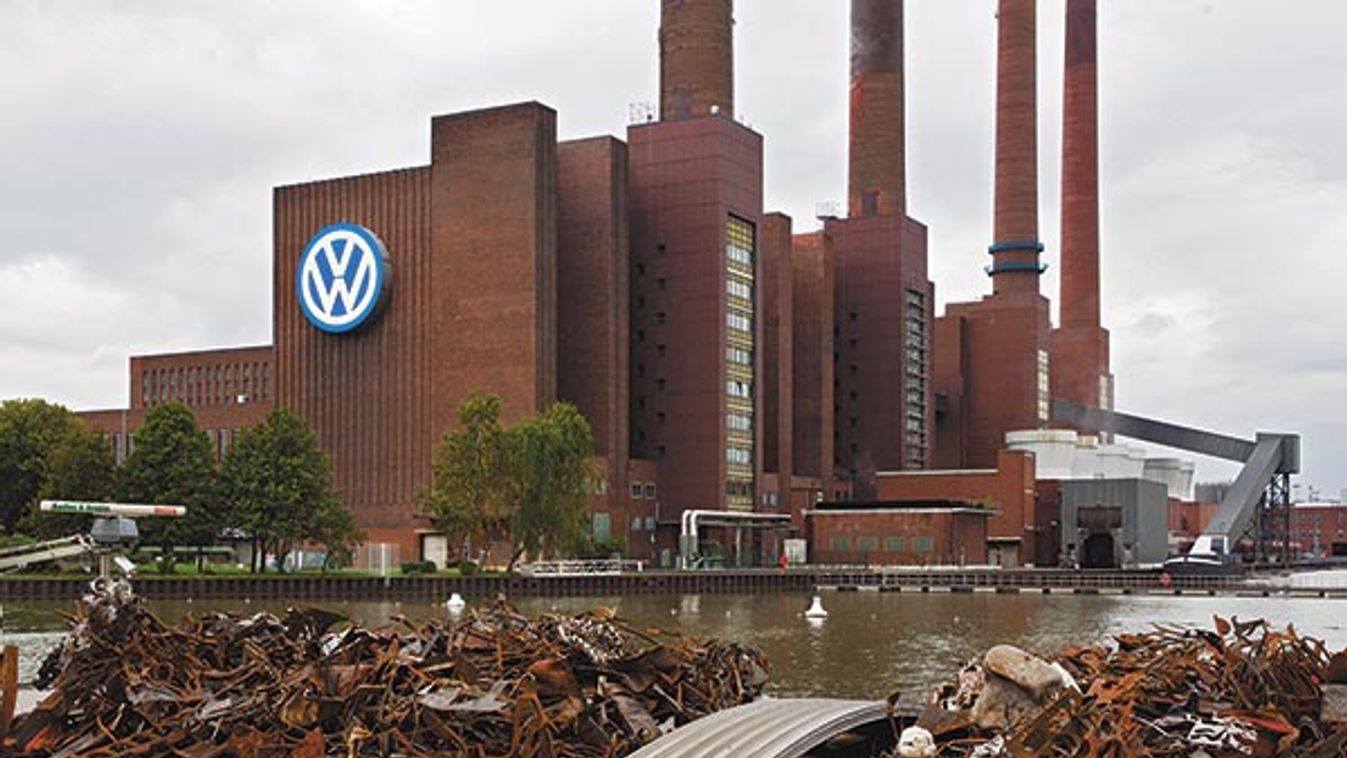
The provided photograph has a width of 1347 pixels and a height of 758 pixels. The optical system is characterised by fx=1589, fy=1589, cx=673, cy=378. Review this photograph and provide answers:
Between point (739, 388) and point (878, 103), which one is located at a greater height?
Result: point (878, 103)

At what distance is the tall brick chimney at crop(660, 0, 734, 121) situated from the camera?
122312 mm

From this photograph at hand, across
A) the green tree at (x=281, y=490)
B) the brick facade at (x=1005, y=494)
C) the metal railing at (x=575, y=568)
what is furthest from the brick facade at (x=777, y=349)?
the green tree at (x=281, y=490)

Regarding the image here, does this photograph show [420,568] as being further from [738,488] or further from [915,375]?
[915,375]

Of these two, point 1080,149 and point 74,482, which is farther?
point 1080,149

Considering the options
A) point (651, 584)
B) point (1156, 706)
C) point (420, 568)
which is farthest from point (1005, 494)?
point (1156, 706)

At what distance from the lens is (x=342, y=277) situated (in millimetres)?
120688

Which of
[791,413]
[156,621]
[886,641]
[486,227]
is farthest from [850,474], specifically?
[156,621]

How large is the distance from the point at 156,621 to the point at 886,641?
37.8 m

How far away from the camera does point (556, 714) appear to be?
487 inches

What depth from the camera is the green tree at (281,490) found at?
280 ft

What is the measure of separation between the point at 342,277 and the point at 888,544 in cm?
4684

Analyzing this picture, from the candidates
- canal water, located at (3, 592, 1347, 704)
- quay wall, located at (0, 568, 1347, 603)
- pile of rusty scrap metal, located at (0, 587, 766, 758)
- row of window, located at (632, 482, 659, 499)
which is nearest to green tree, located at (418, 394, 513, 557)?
quay wall, located at (0, 568, 1347, 603)

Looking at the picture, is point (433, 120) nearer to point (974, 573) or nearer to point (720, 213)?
point (720, 213)

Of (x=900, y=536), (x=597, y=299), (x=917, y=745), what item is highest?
(x=597, y=299)
